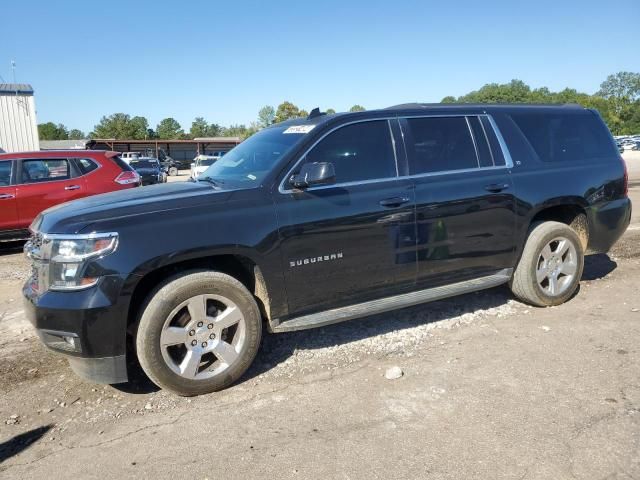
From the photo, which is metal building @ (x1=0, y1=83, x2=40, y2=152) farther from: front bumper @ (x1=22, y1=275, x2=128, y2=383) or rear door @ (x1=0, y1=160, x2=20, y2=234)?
front bumper @ (x1=22, y1=275, x2=128, y2=383)

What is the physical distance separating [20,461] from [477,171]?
3888 mm

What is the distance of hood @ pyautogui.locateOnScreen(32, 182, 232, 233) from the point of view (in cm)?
318

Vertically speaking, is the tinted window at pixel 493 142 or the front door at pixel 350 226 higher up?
the tinted window at pixel 493 142

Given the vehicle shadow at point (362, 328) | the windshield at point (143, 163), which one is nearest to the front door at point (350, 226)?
the vehicle shadow at point (362, 328)

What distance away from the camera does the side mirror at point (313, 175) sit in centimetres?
357

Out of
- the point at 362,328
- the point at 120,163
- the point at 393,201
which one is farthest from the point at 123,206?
the point at 120,163

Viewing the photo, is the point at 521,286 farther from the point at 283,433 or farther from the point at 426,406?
the point at 283,433

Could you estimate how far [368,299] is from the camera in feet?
13.2

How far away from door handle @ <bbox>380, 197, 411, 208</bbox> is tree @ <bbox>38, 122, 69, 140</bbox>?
13027 centimetres

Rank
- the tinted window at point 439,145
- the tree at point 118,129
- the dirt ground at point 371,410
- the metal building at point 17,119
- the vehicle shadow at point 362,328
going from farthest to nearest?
the tree at point 118,129 < the metal building at point 17,119 < the tinted window at point 439,145 < the vehicle shadow at point 362,328 < the dirt ground at point 371,410

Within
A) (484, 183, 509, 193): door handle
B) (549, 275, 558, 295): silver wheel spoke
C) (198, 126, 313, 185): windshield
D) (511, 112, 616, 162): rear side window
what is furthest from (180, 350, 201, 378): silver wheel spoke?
(511, 112, 616, 162): rear side window

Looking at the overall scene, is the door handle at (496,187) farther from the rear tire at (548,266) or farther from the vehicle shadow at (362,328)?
the vehicle shadow at (362,328)

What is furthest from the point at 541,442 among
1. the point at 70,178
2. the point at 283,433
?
the point at 70,178

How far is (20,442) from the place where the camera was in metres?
3.00
